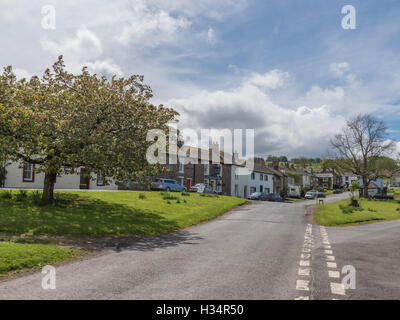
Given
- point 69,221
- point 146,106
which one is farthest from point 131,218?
point 146,106

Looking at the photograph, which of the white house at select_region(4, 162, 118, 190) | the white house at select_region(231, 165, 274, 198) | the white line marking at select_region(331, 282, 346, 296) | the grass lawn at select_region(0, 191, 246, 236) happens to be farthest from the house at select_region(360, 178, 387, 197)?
the white line marking at select_region(331, 282, 346, 296)

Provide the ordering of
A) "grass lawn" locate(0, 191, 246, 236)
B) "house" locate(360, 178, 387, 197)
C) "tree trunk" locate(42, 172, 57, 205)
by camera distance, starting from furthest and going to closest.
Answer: "house" locate(360, 178, 387, 197)
"tree trunk" locate(42, 172, 57, 205)
"grass lawn" locate(0, 191, 246, 236)

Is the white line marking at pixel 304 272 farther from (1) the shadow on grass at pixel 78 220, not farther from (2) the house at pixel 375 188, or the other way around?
(2) the house at pixel 375 188

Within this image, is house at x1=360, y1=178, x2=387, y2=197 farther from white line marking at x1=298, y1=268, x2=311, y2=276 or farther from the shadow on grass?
white line marking at x1=298, y1=268, x2=311, y2=276

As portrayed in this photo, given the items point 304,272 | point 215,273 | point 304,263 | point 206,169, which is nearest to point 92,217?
point 215,273

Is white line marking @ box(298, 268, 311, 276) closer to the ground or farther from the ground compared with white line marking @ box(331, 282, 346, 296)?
closer to the ground

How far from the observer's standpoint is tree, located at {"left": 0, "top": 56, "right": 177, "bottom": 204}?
17.5 meters

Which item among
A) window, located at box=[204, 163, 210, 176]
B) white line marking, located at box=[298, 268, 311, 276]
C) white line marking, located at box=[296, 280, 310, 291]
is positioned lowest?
white line marking, located at box=[298, 268, 311, 276]

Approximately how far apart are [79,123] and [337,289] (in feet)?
49.0

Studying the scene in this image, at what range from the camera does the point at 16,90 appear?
1928 cm

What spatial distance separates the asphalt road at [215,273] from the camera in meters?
6.56

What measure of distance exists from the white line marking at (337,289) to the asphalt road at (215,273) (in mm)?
85
